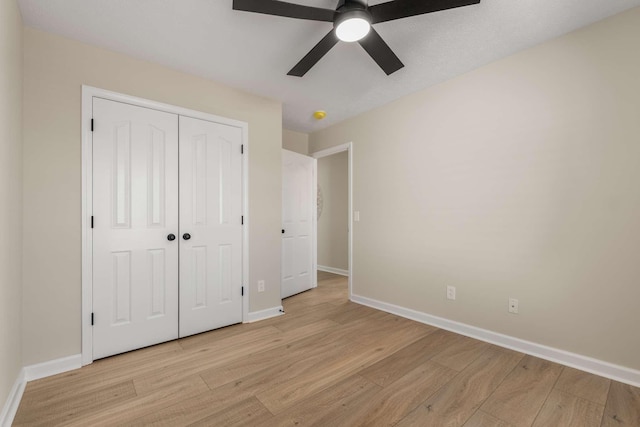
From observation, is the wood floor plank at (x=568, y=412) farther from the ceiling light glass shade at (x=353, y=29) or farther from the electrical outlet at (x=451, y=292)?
the ceiling light glass shade at (x=353, y=29)

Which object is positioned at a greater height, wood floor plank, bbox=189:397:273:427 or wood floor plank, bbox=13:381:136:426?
wood floor plank, bbox=189:397:273:427

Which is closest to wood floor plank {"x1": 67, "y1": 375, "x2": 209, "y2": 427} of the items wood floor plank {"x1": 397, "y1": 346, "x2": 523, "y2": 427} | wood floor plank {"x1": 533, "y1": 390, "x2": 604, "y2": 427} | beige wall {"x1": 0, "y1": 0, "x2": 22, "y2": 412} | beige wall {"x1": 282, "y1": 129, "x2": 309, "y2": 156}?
beige wall {"x1": 0, "y1": 0, "x2": 22, "y2": 412}

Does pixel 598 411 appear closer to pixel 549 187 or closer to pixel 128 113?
pixel 549 187

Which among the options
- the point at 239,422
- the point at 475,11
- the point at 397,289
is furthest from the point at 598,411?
the point at 475,11

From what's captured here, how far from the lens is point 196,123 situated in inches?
104

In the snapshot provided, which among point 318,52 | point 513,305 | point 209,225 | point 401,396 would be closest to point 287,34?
point 318,52

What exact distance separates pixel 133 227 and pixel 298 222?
83.4 inches

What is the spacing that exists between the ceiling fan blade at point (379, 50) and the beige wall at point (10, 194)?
6.27 feet

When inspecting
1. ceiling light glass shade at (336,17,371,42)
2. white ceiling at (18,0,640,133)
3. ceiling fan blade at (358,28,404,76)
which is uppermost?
white ceiling at (18,0,640,133)

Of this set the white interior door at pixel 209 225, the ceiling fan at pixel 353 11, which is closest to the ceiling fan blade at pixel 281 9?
the ceiling fan at pixel 353 11

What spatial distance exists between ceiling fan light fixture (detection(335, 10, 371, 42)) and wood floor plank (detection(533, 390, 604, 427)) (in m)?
2.35

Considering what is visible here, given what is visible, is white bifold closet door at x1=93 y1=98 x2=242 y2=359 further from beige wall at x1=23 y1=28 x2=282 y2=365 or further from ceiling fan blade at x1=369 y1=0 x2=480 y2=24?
ceiling fan blade at x1=369 y1=0 x2=480 y2=24

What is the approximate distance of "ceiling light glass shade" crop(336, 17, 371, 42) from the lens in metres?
1.55

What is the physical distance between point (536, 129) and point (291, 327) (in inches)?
108
